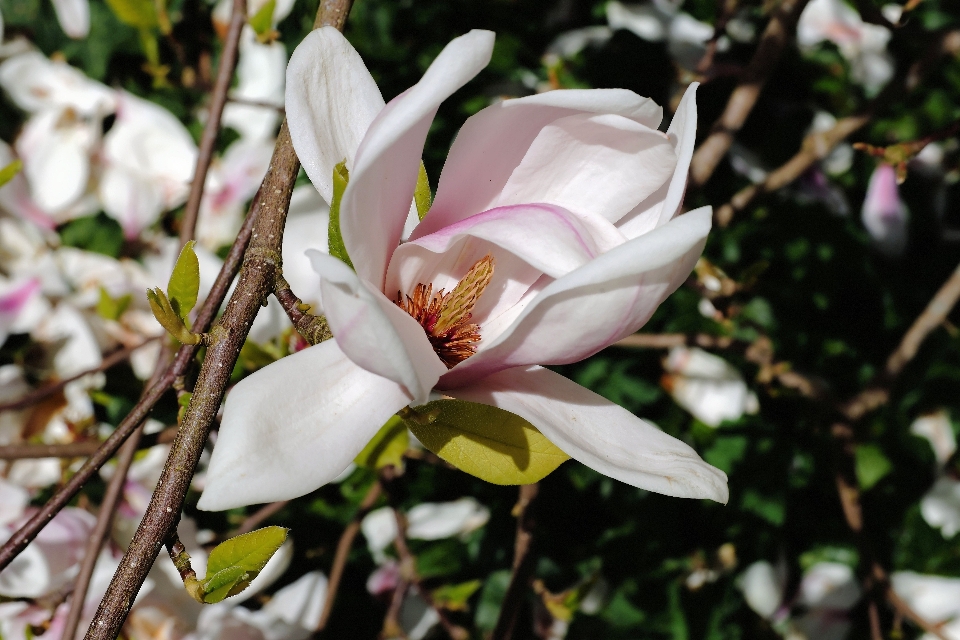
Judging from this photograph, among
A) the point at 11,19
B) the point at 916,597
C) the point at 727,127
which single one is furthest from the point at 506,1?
the point at 916,597

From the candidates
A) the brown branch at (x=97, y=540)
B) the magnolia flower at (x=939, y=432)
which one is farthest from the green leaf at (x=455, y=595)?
the magnolia flower at (x=939, y=432)

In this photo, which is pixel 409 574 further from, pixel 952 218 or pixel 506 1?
pixel 952 218

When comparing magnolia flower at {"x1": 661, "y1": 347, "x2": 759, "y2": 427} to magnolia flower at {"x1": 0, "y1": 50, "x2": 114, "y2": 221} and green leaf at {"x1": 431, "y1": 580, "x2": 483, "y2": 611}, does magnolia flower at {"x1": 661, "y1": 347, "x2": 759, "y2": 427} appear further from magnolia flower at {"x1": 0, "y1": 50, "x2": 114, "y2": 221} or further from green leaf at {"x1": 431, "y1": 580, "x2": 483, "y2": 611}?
magnolia flower at {"x1": 0, "y1": 50, "x2": 114, "y2": 221}

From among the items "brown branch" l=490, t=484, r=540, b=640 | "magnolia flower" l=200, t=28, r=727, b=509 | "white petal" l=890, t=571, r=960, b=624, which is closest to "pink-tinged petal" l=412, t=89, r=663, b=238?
"magnolia flower" l=200, t=28, r=727, b=509

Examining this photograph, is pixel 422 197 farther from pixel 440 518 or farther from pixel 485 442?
pixel 440 518

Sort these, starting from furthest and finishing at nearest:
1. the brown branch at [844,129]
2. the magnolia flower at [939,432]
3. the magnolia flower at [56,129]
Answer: the magnolia flower at [939,432] < the magnolia flower at [56,129] < the brown branch at [844,129]

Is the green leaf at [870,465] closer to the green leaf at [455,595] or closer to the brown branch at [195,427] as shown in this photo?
the green leaf at [455,595]

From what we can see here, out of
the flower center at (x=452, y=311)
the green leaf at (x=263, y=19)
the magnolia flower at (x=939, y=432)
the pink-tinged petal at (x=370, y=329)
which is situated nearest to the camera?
the pink-tinged petal at (x=370, y=329)

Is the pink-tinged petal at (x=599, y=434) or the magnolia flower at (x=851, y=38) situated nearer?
the pink-tinged petal at (x=599, y=434)
